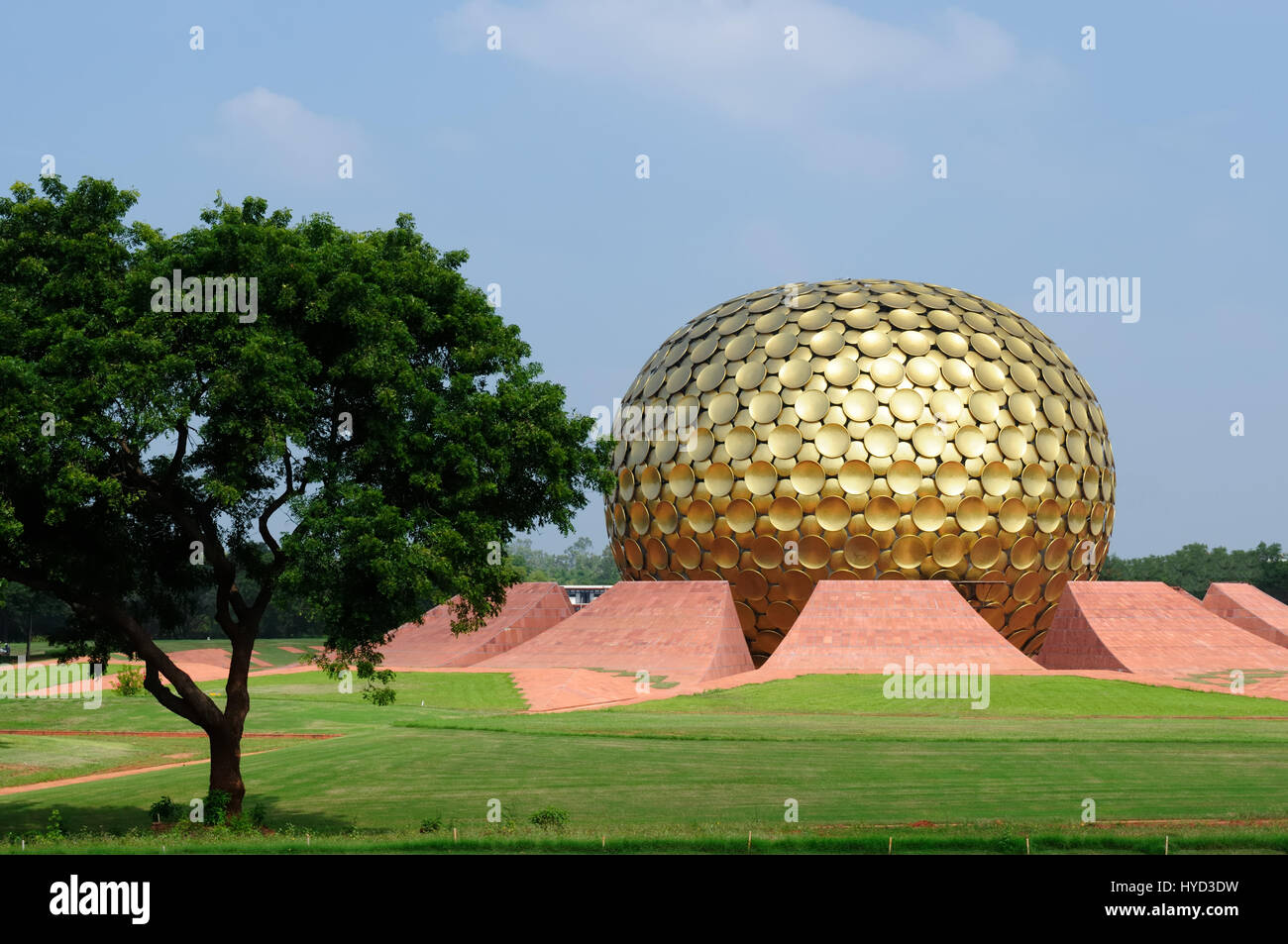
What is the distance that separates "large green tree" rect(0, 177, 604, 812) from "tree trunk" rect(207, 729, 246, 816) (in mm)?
34

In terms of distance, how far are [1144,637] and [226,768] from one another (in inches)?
1135

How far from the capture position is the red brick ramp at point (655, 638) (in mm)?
33062

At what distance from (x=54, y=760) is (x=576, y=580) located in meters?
139

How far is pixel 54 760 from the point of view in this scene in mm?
22266

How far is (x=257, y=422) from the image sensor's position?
13445 millimetres

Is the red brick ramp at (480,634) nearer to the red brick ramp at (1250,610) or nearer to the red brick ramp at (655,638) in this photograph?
the red brick ramp at (655,638)

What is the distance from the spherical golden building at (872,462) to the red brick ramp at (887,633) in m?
1.70

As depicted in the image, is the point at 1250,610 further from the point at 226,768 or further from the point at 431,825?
the point at 226,768

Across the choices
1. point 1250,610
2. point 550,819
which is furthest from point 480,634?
point 550,819

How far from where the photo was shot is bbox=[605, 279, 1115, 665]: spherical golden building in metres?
36.1

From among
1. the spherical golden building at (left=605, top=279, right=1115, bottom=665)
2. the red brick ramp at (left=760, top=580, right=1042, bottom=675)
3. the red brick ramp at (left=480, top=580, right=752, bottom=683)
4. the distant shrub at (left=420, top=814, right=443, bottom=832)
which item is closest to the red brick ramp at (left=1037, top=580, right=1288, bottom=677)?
the spherical golden building at (left=605, top=279, right=1115, bottom=665)

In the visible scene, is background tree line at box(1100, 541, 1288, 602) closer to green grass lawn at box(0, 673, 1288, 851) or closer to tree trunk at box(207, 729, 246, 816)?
green grass lawn at box(0, 673, 1288, 851)
